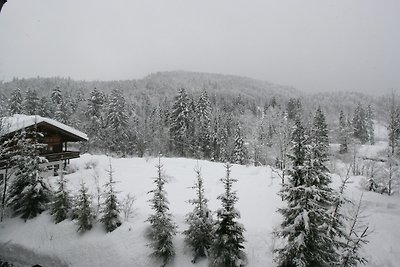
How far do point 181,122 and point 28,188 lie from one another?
34.8m

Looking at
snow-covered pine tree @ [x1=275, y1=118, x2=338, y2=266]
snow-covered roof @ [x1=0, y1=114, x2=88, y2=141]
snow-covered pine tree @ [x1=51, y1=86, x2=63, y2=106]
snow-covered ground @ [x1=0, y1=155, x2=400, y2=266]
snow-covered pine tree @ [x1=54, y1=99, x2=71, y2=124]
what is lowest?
snow-covered ground @ [x1=0, y1=155, x2=400, y2=266]

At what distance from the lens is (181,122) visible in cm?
5097

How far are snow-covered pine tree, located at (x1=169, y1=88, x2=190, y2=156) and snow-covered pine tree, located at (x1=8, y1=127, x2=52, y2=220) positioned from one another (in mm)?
33585

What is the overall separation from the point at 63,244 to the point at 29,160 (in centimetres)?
645

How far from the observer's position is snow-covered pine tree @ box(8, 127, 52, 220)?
699 inches

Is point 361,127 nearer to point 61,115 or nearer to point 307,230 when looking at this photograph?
point 307,230

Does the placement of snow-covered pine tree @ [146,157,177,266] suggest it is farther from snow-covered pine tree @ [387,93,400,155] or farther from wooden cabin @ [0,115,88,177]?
snow-covered pine tree @ [387,93,400,155]

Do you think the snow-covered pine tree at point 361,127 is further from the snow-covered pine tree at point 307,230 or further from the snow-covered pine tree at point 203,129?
the snow-covered pine tree at point 307,230

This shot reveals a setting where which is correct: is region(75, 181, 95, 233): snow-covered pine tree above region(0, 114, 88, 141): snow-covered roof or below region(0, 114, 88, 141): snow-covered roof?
below

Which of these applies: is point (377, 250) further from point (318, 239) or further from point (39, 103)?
point (39, 103)

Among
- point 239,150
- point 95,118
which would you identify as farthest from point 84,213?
point 95,118

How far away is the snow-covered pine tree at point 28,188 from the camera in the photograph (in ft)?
58.3

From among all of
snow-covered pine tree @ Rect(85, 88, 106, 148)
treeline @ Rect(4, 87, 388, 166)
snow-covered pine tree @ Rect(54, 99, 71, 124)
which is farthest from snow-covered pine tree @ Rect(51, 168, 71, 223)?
snow-covered pine tree @ Rect(54, 99, 71, 124)

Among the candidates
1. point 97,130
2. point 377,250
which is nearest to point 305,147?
point 377,250
